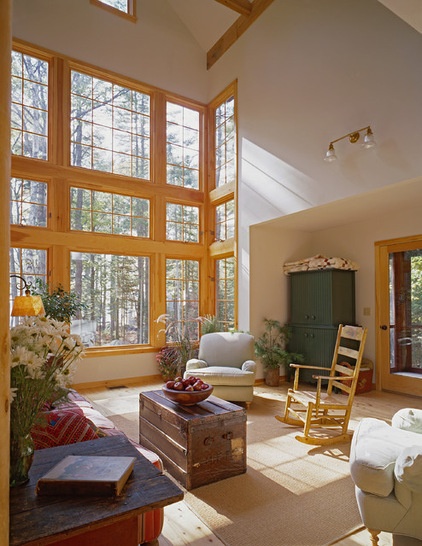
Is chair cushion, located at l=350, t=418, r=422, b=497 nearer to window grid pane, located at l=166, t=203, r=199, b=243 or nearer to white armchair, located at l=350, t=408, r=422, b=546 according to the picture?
white armchair, located at l=350, t=408, r=422, b=546

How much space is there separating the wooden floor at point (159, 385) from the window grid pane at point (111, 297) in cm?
84

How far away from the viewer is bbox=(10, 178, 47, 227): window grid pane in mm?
5242

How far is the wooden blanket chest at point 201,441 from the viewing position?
103 inches

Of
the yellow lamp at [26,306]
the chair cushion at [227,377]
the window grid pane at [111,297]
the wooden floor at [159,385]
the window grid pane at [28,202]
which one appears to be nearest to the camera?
the wooden floor at [159,385]

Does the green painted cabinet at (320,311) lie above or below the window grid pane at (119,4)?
below

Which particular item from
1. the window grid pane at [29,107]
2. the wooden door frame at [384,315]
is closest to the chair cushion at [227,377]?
Result: the wooden door frame at [384,315]

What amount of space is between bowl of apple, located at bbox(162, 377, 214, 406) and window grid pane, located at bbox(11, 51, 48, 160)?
4.25m

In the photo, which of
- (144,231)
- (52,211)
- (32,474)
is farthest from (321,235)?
(32,474)

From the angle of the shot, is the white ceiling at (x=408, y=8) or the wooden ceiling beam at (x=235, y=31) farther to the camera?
the wooden ceiling beam at (x=235, y=31)

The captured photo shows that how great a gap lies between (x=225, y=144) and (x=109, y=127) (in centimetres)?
198

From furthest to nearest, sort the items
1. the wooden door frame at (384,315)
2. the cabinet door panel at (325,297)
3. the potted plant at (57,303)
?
1. the cabinet door panel at (325,297)
2. the wooden door frame at (384,315)
3. the potted plant at (57,303)

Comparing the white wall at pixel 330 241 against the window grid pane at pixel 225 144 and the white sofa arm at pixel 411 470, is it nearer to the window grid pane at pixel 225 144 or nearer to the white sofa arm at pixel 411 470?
the window grid pane at pixel 225 144

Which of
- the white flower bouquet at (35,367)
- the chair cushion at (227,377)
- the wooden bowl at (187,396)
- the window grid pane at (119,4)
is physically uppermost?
the window grid pane at (119,4)

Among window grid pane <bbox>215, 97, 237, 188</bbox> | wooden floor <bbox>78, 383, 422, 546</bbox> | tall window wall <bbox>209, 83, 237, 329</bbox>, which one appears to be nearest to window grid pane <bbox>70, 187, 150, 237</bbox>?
tall window wall <bbox>209, 83, 237, 329</bbox>
